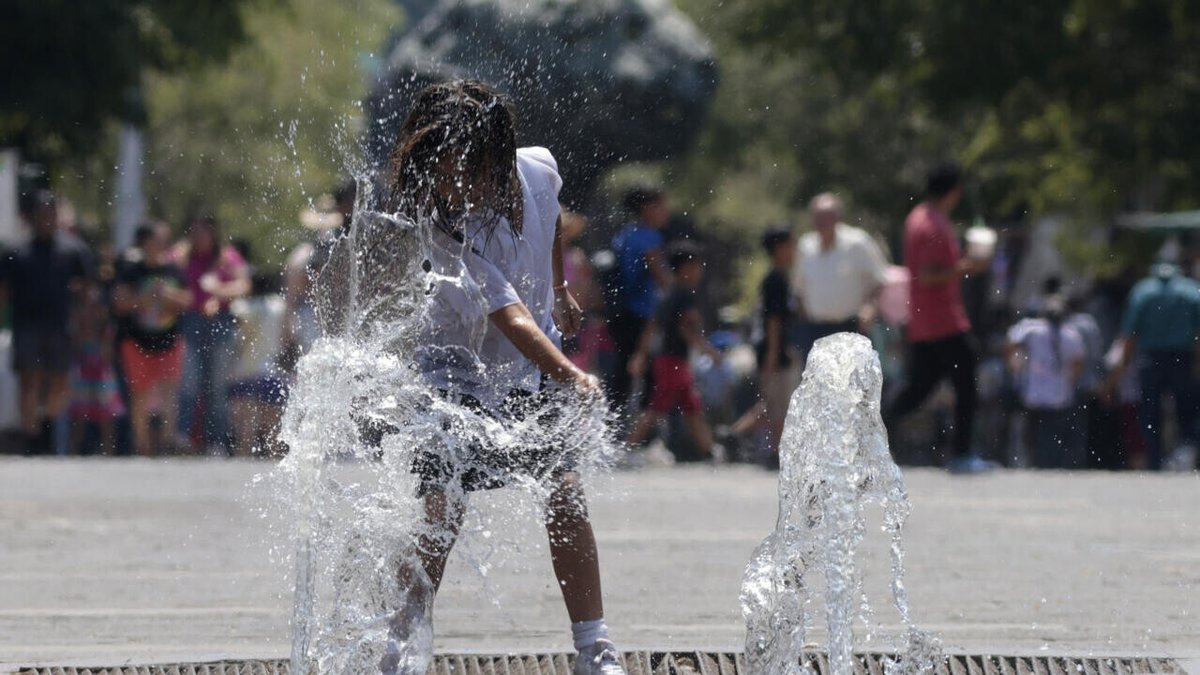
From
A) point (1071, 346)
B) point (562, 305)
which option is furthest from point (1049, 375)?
point (562, 305)

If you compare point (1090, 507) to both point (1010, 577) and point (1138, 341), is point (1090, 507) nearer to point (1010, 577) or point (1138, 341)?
point (1010, 577)

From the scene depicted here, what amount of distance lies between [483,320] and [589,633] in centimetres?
82

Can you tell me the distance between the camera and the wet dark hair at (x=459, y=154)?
530 centimetres

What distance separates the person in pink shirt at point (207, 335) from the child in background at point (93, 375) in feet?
2.76

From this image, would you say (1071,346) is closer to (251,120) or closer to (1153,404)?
(1153,404)

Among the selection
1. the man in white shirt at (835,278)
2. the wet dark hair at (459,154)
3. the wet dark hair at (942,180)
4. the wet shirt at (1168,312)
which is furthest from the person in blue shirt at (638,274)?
the wet dark hair at (459,154)

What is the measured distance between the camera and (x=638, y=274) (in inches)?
580

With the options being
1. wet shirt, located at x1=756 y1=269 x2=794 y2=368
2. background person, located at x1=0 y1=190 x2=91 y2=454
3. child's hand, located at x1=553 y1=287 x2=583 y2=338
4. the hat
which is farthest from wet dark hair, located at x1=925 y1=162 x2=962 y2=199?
child's hand, located at x1=553 y1=287 x2=583 y2=338

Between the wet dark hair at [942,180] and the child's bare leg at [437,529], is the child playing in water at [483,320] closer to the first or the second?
the child's bare leg at [437,529]

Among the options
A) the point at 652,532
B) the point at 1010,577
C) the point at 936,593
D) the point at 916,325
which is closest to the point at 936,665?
the point at 936,593

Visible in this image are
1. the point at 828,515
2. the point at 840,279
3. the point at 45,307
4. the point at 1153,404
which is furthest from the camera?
the point at 1153,404

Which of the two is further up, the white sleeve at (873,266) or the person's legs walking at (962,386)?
the white sleeve at (873,266)

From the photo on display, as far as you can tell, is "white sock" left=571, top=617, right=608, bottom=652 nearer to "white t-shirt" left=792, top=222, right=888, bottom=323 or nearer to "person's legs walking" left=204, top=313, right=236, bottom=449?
"white t-shirt" left=792, top=222, right=888, bottom=323

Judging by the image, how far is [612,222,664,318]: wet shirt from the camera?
14.6 metres
